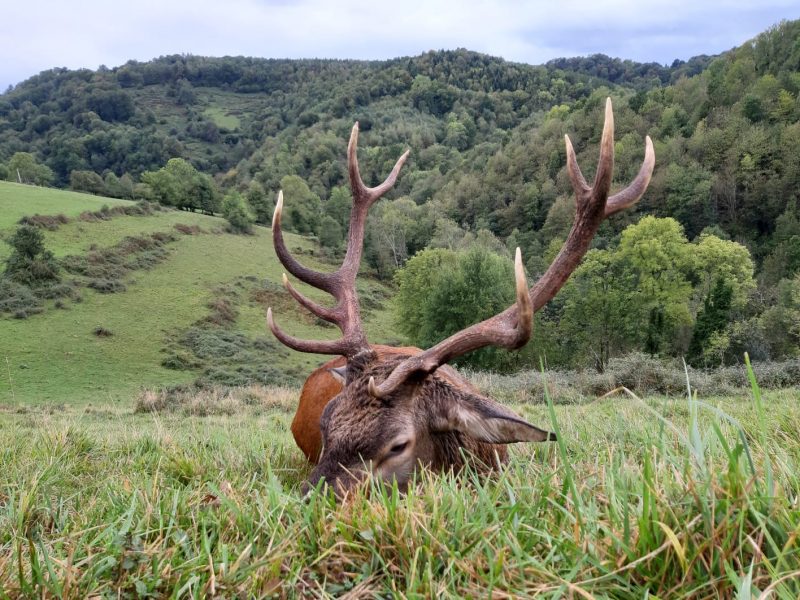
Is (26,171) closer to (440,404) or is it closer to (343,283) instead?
(343,283)

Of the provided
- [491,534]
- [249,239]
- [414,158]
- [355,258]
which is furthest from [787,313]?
[414,158]

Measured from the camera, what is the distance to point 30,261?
3850 centimetres

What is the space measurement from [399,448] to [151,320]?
4001 centimetres

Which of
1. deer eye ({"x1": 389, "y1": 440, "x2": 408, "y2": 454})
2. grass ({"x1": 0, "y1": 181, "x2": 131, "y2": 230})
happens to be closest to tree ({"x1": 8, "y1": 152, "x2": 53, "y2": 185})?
grass ({"x1": 0, "y1": 181, "x2": 131, "y2": 230})

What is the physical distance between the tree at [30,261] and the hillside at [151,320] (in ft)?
5.14

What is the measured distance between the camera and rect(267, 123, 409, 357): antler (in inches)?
169

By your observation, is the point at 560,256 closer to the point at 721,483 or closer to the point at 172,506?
the point at 721,483

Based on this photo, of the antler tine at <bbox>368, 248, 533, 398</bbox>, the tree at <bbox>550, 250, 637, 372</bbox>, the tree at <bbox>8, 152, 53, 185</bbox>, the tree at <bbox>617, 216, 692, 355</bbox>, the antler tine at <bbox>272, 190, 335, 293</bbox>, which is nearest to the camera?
the antler tine at <bbox>368, 248, 533, 398</bbox>

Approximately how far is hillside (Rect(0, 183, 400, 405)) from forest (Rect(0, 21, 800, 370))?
9.79m

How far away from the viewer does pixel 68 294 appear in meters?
38.1

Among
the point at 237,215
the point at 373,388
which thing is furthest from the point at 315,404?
the point at 237,215

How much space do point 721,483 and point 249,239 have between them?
203ft

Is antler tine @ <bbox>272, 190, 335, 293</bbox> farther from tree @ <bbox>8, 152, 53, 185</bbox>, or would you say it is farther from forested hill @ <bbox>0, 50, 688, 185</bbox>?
forested hill @ <bbox>0, 50, 688, 185</bbox>

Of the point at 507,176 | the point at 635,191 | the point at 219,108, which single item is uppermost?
the point at 219,108
